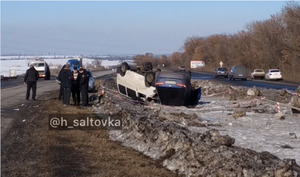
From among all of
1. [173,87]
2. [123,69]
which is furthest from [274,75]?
[173,87]

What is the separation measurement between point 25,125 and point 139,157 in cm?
643

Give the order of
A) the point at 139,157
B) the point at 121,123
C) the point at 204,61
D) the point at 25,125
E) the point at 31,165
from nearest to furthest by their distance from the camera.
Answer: the point at 31,165 → the point at 139,157 → the point at 121,123 → the point at 25,125 → the point at 204,61

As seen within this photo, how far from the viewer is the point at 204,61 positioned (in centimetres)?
14238

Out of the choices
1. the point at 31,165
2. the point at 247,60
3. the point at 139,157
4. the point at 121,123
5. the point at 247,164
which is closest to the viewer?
the point at 247,164

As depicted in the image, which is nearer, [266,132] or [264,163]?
[264,163]

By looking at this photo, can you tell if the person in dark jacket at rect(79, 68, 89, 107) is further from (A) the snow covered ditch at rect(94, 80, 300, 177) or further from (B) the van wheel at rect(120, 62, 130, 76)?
(B) the van wheel at rect(120, 62, 130, 76)

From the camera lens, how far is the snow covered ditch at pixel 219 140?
28.7ft

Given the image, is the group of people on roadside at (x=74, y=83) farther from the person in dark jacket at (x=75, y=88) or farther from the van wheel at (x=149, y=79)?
the van wheel at (x=149, y=79)

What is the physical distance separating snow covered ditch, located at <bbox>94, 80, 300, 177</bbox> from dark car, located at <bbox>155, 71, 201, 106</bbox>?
41 centimetres

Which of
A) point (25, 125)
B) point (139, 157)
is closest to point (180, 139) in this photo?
point (139, 157)

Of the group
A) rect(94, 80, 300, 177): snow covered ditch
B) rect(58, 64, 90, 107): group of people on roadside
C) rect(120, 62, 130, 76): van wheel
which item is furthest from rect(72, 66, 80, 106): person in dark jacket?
rect(120, 62, 130, 76): van wheel

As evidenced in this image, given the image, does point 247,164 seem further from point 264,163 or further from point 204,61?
point 204,61

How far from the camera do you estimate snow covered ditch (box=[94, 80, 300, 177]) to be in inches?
344

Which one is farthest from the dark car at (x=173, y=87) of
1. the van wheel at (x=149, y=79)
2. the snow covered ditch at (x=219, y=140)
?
the van wheel at (x=149, y=79)
